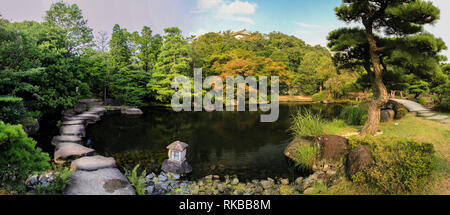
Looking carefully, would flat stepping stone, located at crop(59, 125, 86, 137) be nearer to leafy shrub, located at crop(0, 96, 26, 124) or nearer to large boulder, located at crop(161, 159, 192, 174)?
leafy shrub, located at crop(0, 96, 26, 124)

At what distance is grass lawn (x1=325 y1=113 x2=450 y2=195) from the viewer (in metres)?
3.05

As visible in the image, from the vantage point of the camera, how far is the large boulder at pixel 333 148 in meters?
4.46

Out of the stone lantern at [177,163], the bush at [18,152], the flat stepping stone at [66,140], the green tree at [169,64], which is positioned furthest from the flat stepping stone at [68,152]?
the green tree at [169,64]

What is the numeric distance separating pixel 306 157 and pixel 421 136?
277 centimetres

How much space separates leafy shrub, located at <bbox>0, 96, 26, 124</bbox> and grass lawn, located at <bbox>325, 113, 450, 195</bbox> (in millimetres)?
7497

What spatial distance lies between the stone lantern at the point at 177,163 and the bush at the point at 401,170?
306 cm

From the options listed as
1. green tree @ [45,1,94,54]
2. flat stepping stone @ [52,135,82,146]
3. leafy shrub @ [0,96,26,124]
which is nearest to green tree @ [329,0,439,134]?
flat stepping stone @ [52,135,82,146]

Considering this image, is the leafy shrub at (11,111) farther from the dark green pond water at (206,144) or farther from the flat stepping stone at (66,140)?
the dark green pond water at (206,144)

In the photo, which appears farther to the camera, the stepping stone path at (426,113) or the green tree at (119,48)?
the green tree at (119,48)

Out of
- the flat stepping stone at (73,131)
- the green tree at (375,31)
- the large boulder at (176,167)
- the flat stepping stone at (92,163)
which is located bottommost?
the large boulder at (176,167)

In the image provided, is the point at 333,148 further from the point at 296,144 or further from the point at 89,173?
the point at 89,173
